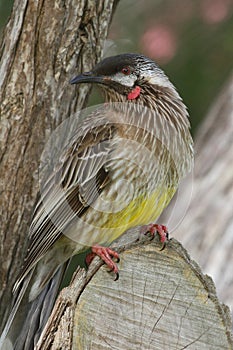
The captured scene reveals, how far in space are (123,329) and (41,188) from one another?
1.63m

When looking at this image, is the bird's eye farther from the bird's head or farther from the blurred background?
the blurred background

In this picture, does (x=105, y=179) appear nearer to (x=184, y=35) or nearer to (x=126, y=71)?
(x=126, y=71)

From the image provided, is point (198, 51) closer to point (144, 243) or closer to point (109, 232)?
point (109, 232)

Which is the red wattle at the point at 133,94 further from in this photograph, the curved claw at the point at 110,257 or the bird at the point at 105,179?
the curved claw at the point at 110,257

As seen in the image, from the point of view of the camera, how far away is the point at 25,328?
450cm

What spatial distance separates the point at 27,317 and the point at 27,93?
118 cm

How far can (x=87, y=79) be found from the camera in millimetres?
4703

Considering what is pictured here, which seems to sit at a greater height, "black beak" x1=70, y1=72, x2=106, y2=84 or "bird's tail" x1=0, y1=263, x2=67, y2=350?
"black beak" x1=70, y1=72, x2=106, y2=84

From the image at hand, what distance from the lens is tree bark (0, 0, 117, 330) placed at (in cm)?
474

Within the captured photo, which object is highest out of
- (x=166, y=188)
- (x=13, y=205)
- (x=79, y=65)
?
(x=79, y=65)

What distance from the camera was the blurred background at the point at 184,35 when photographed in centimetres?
727

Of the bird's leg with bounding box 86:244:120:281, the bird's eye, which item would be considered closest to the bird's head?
the bird's eye

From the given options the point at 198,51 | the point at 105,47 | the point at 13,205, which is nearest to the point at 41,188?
the point at 13,205

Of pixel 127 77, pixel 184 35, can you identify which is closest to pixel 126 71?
pixel 127 77
